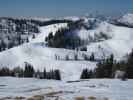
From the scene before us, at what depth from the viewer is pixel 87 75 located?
126625 millimetres

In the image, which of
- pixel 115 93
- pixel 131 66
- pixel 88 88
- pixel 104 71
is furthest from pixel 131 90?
pixel 104 71

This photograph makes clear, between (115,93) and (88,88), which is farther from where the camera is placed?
(88,88)

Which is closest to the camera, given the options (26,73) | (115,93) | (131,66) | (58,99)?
(58,99)

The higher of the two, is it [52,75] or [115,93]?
[115,93]

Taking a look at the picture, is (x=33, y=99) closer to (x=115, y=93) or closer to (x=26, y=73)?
(x=115, y=93)

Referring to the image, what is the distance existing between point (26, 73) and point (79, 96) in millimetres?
118103

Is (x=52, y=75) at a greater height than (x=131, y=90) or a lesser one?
lesser

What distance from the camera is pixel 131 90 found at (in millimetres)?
A: 30734

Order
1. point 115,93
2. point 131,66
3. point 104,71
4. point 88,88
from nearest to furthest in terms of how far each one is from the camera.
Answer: point 115,93
point 88,88
point 131,66
point 104,71

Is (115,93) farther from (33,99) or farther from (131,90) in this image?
(33,99)

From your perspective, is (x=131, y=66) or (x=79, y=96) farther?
(x=131, y=66)

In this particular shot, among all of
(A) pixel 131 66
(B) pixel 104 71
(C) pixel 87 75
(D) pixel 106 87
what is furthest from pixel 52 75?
(D) pixel 106 87

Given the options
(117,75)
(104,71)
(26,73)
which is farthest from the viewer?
(26,73)

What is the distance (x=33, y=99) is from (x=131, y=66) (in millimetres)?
67504
